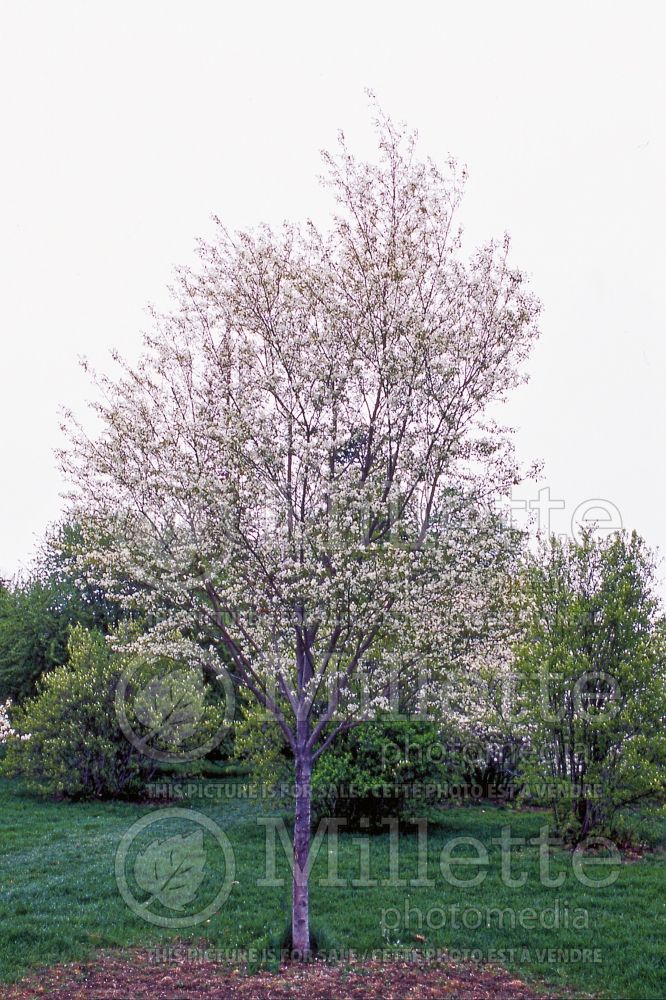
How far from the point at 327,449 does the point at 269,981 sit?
5.13m

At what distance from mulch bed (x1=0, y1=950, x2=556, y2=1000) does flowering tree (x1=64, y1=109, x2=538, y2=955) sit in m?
0.68

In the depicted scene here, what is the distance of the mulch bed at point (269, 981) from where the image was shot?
710cm

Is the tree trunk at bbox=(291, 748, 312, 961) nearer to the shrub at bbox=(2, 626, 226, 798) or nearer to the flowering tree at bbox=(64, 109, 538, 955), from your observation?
the flowering tree at bbox=(64, 109, 538, 955)

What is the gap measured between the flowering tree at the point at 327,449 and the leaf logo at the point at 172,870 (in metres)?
3.15

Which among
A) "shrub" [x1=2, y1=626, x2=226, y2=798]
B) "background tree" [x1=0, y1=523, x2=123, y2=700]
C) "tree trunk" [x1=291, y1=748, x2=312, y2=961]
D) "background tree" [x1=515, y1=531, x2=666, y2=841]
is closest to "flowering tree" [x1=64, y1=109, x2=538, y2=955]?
"tree trunk" [x1=291, y1=748, x2=312, y2=961]

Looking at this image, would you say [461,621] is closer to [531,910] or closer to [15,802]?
[531,910]

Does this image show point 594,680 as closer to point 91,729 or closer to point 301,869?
point 301,869

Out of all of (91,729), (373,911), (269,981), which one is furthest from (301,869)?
(91,729)

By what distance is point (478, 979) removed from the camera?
24.9ft

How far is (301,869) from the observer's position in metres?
8.09

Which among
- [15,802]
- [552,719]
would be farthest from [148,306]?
[15,802]

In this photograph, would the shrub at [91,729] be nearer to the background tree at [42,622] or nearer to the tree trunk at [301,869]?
the background tree at [42,622]

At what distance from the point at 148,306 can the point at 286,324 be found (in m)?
1.76

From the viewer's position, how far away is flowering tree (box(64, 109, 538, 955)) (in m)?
7.76
